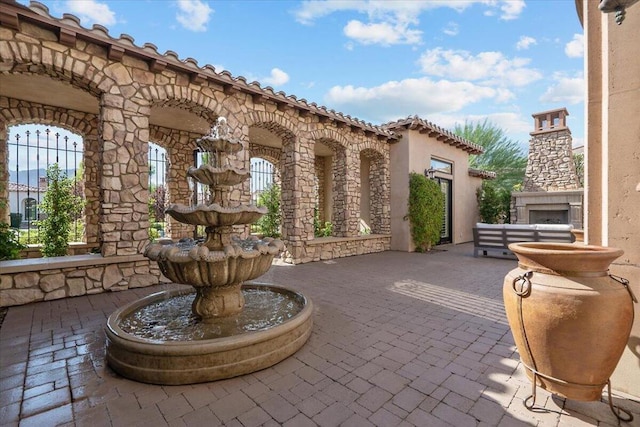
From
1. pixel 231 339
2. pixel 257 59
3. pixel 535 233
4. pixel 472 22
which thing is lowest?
pixel 231 339

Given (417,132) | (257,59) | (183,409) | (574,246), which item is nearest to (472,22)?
(417,132)

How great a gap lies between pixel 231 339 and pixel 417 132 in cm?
949

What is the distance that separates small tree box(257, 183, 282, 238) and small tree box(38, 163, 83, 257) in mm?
5234

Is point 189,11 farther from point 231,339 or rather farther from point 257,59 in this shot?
point 231,339

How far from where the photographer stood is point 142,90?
5137 mm

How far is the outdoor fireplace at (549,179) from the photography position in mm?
12711

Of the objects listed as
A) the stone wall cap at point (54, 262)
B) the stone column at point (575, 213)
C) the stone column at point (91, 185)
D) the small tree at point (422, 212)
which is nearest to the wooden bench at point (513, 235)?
the small tree at point (422, 212)

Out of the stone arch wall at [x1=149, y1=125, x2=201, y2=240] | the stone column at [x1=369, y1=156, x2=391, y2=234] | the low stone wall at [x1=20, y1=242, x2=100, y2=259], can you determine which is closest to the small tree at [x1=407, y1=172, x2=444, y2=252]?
the stone column at [x1=369, y1=156, x2=391, y2=234]

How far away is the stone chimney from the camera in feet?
43.6

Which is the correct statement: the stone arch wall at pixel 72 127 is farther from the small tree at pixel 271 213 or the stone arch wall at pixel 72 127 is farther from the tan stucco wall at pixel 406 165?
the tan stucco wall at pixel 406 165

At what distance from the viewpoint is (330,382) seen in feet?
7.29

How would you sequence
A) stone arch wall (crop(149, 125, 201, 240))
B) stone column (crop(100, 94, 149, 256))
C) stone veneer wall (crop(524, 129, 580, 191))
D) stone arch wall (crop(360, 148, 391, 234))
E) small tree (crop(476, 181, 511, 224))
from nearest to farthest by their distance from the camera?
1. stone column (crop(100, 94, 149, 256))
2. stone arch wall (crop(149, 125, 201, 240))
3. stone arch wall (crop(360, 148, 391, 234))
4. stone veneer wall (crop(524, 129, 580, 191))
5. small tree (crop(476, 181, 511, 224))

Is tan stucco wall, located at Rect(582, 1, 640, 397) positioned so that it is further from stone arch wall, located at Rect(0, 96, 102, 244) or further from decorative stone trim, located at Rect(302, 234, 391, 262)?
stone arch wall, located at Rect(0, 96, 102, 244)

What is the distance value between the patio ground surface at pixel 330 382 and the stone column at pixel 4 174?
10.2 feet
